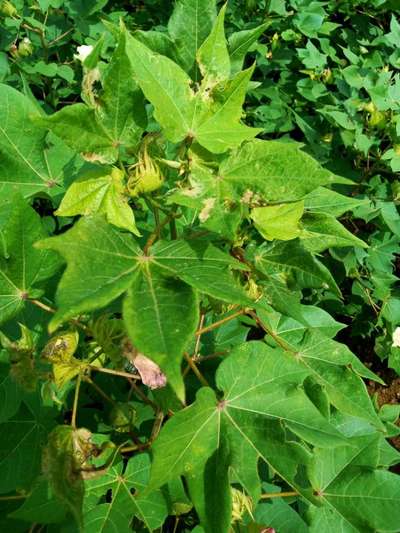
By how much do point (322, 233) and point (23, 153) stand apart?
0.62 m

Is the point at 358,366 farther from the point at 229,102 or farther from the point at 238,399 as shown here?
the point at 229,102

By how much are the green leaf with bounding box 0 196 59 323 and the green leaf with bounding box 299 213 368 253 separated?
0.48m

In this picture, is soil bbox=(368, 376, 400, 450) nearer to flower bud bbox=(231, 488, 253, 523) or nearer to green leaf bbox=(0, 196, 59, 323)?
flower bud bbox=(231, 488, 253, 523)

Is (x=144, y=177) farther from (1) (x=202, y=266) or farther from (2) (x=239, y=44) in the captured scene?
(2) (x=239, y=44)

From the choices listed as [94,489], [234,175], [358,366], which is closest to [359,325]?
[358,366]

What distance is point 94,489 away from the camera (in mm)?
1234

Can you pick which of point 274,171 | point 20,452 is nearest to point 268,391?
point 274,171

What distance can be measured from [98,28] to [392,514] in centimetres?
199

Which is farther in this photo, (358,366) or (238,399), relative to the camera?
(358,366)

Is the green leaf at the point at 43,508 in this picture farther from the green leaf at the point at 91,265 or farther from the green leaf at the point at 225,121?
the green leaf at the point at 225,121

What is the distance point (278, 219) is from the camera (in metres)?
0.97

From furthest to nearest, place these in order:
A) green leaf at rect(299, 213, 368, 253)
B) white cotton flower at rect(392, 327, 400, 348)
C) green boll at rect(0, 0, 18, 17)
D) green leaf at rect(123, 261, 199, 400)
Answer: white cotton flower at rect(392, 327, 400, 348)
green boll at rect(0, 0, 18, 17)
green leaf at rect(299, 213, 368, 253)
green leaf at rect(123, 261, 199, 400)

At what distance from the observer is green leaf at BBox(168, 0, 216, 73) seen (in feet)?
3.26

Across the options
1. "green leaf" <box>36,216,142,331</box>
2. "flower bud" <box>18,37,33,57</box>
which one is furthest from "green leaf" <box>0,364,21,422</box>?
"flower bud" <box>18,37,33,57</box>
